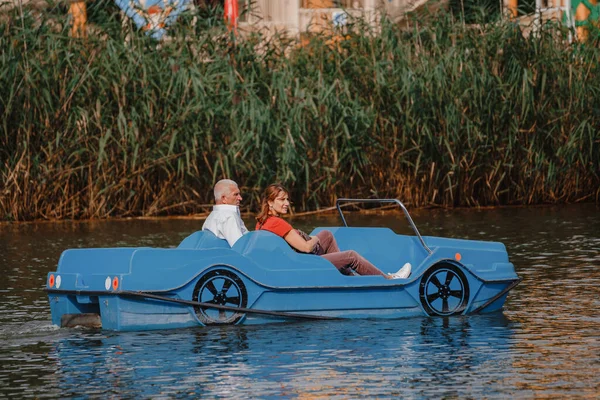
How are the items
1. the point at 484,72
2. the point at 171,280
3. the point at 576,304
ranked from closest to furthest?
the point at 171,280 < the point at 576,304 < the point at 484,72

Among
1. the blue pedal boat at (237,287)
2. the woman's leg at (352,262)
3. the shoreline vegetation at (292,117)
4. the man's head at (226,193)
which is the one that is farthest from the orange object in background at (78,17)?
the woman's leg at (352,262)

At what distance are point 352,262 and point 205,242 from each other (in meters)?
1.04

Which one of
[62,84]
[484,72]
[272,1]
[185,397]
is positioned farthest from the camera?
[272,1]

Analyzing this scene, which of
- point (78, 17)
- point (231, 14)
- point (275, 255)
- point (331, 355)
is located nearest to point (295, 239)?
point (275, 255)

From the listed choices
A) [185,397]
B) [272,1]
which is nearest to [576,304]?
[185,397]

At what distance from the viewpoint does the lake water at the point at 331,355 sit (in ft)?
23.5

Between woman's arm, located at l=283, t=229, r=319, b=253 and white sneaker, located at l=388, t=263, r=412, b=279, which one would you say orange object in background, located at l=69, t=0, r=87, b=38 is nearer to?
woman's arm, located at l=283, t=229, r=319, b=253

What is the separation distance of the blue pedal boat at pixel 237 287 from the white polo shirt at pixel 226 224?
0.08m

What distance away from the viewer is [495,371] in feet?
24.8

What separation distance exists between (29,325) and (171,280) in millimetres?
1175

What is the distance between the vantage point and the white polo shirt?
385 inches

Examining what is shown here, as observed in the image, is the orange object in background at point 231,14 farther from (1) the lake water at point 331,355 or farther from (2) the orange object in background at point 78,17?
(1) the lake water at point 331,355

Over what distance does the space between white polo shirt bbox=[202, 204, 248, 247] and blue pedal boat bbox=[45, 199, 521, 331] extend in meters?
0.08

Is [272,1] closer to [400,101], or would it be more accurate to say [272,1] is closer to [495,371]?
[400,101]
